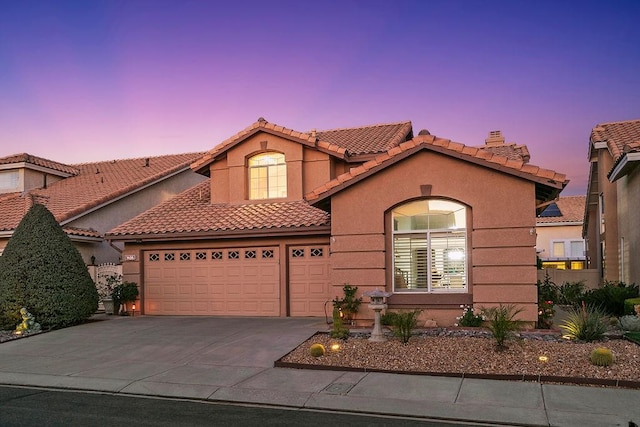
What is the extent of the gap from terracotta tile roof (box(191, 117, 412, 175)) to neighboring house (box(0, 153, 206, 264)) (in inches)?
204

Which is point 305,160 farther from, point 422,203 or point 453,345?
point 453,345

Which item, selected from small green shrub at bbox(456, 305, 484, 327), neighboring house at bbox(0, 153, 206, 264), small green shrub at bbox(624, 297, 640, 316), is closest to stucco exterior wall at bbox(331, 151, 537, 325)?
small green shrub at bbox(456, 305, 484, 327)

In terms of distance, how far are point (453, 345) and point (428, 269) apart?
299 cm

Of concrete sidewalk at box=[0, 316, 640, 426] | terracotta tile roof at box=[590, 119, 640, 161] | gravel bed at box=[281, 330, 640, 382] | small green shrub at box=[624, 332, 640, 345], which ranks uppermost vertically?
terracotta tile roof at box=[590, 119, 640, 161]

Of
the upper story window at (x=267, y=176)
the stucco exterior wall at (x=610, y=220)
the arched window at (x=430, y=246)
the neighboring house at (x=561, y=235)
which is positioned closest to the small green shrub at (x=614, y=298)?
the arched window at (x=430, y=246)

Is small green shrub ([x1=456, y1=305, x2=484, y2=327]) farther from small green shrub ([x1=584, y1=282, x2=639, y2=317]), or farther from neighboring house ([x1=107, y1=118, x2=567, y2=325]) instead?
small green shrub ([x1=584, y1=282, x2=639, y2=317])

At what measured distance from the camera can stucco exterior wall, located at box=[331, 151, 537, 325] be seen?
13.5 m

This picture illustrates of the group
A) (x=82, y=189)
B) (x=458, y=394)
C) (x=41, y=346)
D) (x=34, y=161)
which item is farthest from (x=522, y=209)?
(x=34, y=161)

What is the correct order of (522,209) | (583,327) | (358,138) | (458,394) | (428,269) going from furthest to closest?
(358,138) → (428,269) → (522,209) → (583,327) → (458,394)

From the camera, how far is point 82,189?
86.1 feet

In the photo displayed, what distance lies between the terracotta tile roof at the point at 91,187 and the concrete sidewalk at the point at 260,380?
842 cm

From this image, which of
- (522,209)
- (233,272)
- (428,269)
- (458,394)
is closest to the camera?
(458,394)

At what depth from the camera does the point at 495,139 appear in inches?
1058

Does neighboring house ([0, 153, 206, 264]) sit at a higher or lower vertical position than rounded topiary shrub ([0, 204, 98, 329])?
higher
